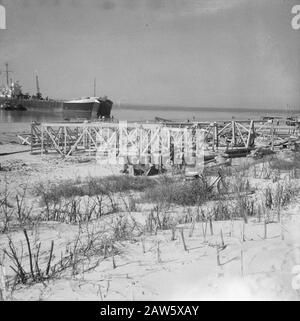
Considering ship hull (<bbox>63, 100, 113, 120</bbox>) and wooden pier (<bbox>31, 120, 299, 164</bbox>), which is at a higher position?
ship hull (<bbox>63, 100, 113, 120</bbox>)

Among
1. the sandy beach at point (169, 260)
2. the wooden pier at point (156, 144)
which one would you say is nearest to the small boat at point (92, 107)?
the wooden pier at point (156, 144)

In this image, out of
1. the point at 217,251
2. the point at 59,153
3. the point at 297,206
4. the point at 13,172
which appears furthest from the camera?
the point at 59,153

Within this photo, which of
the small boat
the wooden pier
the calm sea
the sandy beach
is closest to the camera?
the sandy beach

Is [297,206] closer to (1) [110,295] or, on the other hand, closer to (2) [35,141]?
(1) [110,295]

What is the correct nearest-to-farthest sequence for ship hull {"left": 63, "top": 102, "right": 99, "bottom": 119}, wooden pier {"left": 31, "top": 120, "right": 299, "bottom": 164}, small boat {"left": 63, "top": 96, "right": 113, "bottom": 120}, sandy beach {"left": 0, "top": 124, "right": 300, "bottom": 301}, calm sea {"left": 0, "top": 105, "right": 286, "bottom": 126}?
sandy beach {"left": 0, "top": 124, "right": 300, "bottom": 301}
wooden pier {"left": 31, "top": 120, "right": 299, "bottom": 164}
calm sea {"left": 0, "top": 105, "right": 286, "bottom": 126}
small boat {"left": 63, "top": 96, "right": 113, "bottom": 120}
ship hull {"left": 63, "top": 102, "right": 99, "bottom": 119}

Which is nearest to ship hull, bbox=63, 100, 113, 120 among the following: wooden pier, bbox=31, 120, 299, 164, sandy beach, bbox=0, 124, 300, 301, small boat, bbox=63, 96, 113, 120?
small boat, bbox=63, 96, 113, 120

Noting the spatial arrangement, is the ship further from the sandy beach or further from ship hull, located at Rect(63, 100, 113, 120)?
the sandy beach

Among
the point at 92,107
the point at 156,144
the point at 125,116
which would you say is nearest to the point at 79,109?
the point at 92,107

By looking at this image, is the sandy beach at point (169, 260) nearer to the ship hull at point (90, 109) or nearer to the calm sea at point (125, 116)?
the calm sea at point (125, 116)

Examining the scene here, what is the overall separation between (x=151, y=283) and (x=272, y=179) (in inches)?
269

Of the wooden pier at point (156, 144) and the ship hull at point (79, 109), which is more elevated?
the ship hull at point (79, 109)

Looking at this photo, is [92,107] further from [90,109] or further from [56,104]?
[56,104]
